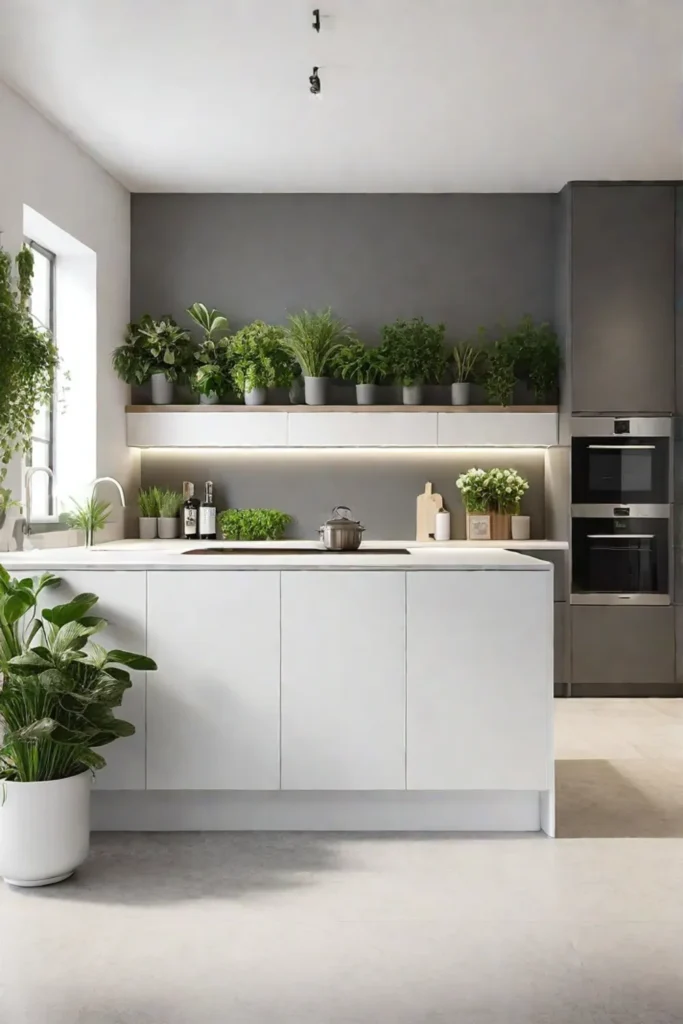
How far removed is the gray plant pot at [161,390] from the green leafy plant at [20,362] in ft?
6.70

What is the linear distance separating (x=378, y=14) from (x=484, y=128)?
4.27 ft

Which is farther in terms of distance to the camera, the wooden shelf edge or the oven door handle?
the wooden shelf edge

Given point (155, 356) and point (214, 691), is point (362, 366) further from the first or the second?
point (214, 691)

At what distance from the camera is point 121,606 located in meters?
3.43

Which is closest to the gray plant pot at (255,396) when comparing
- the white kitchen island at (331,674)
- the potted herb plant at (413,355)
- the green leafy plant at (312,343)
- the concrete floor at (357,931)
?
the green leafy plant at (312,343)

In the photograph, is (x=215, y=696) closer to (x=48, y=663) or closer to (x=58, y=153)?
(x=48, y=663)

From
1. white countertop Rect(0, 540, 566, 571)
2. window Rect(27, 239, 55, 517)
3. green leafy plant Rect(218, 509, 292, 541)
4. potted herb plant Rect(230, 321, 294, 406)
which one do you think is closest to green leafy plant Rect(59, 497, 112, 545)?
window Rect(27, 239, 55, 517)

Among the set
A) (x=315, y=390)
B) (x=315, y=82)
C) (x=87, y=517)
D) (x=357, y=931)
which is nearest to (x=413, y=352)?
(x=315, y=390)

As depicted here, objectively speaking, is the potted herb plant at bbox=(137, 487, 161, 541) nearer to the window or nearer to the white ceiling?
the window

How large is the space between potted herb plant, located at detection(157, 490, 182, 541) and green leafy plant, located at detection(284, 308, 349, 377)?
1086mm

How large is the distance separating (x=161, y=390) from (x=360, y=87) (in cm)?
225

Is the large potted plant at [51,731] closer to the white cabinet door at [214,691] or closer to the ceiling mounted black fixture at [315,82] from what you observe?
the white cabinet door at [214,691]

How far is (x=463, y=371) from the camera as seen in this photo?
607 centimetres

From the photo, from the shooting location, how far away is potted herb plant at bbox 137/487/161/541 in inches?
239
